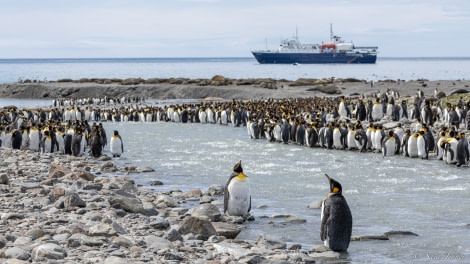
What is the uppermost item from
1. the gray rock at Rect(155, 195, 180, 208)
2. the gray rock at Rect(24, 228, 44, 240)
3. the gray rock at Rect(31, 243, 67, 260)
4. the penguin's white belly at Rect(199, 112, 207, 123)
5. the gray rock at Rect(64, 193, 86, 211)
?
the gray rock at Rect(31, 243, 67, 260)

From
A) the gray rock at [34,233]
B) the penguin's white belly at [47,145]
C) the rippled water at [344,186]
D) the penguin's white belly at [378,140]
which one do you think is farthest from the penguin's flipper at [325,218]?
the penguin's white belly at [47,145]

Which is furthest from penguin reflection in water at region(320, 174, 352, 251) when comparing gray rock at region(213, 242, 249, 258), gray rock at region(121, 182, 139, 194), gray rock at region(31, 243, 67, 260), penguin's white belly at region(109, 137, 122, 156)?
penguin's white belly at region(109, 137, 122, 156)

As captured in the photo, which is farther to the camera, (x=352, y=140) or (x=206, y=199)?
(x=352, y=140)

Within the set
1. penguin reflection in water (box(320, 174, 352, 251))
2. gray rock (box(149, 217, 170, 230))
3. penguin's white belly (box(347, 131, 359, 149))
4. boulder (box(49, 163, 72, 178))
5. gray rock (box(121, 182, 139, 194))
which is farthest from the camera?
penguin's white belly (box(347, 131, 359, 149))

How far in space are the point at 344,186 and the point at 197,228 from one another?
17.3 ft

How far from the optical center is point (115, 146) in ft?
59.3

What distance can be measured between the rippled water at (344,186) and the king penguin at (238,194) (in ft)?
0.96

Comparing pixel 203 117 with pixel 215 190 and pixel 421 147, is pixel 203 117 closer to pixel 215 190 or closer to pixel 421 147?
pixel 421 147

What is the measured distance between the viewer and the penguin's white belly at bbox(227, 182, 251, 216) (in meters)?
9.13

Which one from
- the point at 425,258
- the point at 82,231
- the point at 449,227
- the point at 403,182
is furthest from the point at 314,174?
the point at 82,231

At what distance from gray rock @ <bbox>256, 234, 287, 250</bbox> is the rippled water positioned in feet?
1.38

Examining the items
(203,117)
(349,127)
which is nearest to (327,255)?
(349,127)

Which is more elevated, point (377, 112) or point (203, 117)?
point (377, 112)

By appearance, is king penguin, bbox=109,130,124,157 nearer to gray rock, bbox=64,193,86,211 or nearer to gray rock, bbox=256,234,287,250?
gray rock, bbox=64,193,86,211
